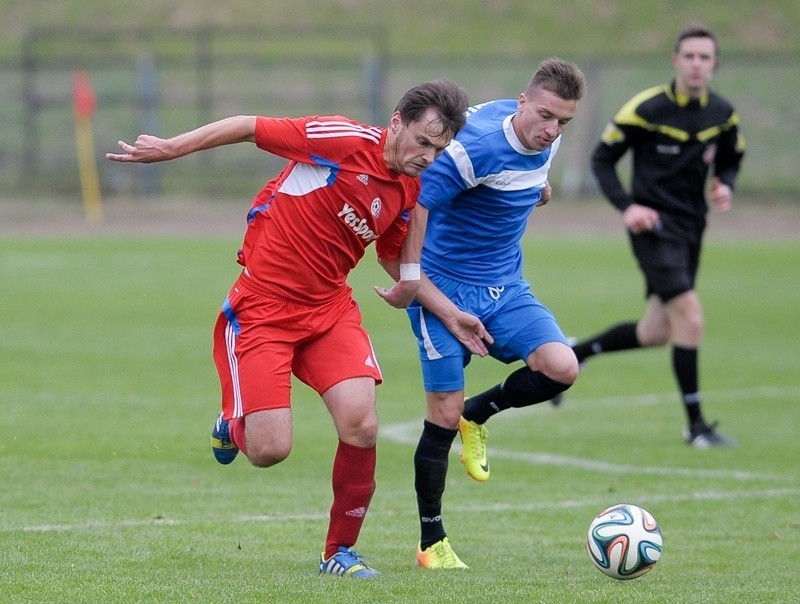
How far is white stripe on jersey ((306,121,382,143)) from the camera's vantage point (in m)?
6.03

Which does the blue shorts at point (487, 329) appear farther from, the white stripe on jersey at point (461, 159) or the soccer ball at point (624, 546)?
the soccer ball at point (624, 546)

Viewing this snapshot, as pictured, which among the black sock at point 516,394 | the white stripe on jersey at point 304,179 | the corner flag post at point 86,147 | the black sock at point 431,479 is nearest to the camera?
the white stripe on jersey at point 304,179

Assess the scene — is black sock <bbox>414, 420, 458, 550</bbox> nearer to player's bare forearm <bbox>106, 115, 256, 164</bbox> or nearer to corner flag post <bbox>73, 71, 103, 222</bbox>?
player's bare forearm <bbox>106, 115, 256, 164</bbox>

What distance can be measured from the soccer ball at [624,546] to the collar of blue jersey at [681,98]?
4.75m

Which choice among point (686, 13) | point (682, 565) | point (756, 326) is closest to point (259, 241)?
point (682, 565)

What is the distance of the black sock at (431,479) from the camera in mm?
6465

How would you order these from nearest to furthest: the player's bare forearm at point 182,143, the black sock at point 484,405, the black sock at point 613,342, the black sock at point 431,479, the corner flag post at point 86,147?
1. the player's bare forearm at point 182,143
2. the black sock at point 431,479
3. the black sock at point 484,405
4. the black sock at point 613,342
5. the corner flag post at point 86,147

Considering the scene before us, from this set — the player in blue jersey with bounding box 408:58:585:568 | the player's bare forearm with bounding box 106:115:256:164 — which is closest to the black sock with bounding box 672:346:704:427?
the player in blue jersey with bounding box 408:58:585:568

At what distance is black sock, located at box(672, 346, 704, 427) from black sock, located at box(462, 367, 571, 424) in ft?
10.7

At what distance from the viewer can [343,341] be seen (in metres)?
6.21

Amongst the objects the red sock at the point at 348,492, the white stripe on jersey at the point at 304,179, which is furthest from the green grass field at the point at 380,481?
the white stripe on jersey at the point at 304,179

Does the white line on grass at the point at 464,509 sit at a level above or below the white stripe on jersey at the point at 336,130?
below

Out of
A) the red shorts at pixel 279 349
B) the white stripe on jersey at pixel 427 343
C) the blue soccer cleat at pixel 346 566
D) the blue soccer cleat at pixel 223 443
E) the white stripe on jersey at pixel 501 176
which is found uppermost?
the white stripe on jersey at pixel 501 176

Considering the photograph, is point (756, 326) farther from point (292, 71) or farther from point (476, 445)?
point (292, 71)
